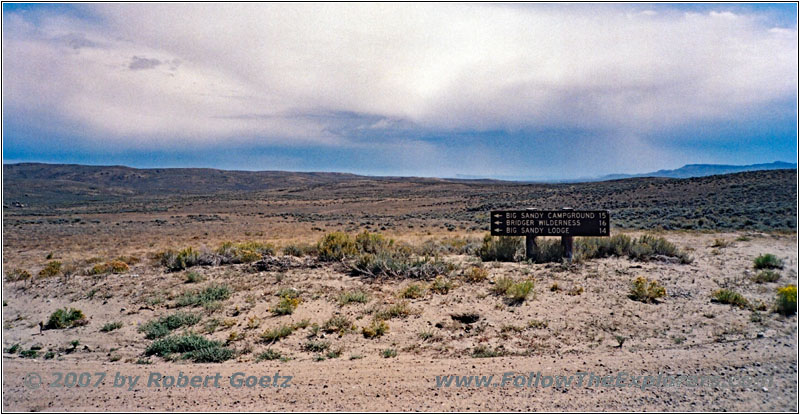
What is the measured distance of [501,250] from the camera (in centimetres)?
1214

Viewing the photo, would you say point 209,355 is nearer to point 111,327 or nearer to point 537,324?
point 111,327

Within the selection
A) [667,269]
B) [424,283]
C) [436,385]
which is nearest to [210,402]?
[436,385]

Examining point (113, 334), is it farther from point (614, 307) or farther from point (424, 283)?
point (614, 307)

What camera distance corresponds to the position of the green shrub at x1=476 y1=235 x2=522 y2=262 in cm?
1199

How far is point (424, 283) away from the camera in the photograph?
955 cm

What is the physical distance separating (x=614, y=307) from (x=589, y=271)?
263 cm

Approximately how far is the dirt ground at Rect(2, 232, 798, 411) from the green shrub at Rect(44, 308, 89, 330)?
7.0 inches

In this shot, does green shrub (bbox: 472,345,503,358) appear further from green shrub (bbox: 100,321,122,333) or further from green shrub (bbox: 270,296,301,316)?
green shrub (bbox: 100,321,122,333)

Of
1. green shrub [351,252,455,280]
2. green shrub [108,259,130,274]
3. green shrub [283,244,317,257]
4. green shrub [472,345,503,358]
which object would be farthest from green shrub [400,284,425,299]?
green shrub [108,259,130,274]

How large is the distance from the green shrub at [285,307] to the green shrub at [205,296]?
1.41 metres

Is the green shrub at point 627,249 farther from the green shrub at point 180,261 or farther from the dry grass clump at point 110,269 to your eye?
the dry grass clump at point 110,269

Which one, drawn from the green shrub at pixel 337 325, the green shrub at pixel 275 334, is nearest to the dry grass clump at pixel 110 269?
the green shrub at pixel 275 334

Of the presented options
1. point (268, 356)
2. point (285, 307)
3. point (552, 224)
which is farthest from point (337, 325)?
point (552, 224)

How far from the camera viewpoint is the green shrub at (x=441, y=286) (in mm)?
8859
